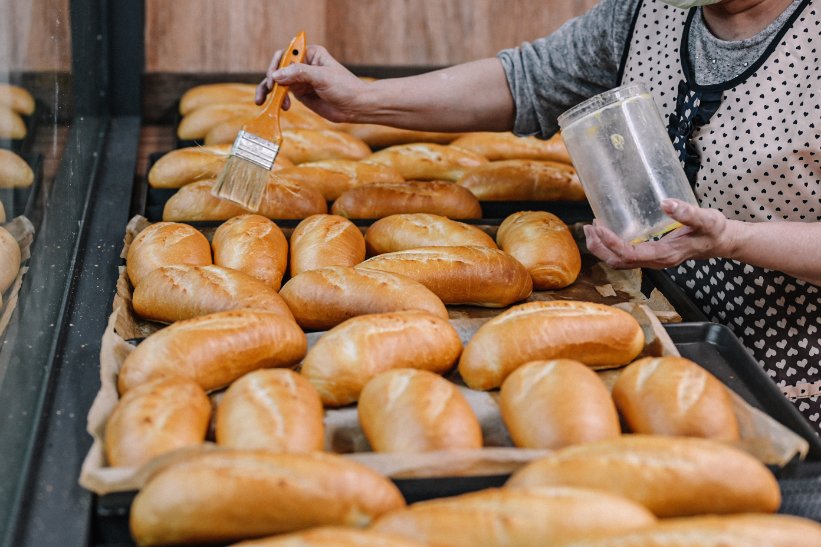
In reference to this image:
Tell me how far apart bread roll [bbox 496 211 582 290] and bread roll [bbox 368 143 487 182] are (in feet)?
2.08

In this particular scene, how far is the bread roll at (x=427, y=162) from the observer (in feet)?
10.1

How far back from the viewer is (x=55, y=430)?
5.04 ft

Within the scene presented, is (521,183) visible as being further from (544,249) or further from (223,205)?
(223,205)

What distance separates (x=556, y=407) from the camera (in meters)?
1.45

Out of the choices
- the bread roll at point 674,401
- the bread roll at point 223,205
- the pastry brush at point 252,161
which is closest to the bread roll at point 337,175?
the bread roll at point 223,205

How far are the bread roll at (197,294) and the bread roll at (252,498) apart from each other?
2.21 ft

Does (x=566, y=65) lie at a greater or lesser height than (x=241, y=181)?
greater

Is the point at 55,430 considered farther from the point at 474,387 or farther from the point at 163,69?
the point at 163,69

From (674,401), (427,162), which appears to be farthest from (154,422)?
(427,162)

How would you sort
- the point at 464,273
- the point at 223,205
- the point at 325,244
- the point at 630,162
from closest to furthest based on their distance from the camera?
the point at 630,162
the point at 464,273
the point at 325,244
the point at 223,205

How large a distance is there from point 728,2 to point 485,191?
96 centimetres

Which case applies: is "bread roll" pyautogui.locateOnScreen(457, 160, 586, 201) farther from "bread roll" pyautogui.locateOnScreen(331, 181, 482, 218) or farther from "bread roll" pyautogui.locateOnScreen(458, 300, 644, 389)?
"bread roll" pyautogui.locateOnScreen(458, 300, 644, 389)

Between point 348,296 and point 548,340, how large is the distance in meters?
0.47

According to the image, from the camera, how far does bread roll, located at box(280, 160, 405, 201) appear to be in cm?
283
